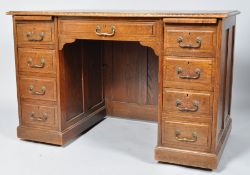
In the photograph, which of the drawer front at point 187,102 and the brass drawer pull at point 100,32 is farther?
the brass drawer pull at point 100,32

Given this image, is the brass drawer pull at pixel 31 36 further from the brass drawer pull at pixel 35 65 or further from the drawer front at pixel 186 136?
the drawer front at pixel 186 136

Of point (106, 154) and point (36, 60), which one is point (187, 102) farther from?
point (36, 60)

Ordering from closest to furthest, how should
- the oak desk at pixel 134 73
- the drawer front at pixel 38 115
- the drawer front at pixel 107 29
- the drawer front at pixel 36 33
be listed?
the oak desk at pixel 134 73 < the drawer front at pixel 107 29 < the drawer front at pixel 36 33 < the drawer front at pixel 38 115

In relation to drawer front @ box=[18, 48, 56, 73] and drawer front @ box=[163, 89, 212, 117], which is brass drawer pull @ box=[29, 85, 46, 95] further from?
drawer front @ box=[163, 89, 212, 117]


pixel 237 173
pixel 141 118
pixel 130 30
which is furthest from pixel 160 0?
pixel 237 173

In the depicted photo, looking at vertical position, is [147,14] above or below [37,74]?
above

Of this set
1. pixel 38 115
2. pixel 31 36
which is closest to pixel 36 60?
pixel 31 36

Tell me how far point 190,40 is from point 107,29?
52 centimetres

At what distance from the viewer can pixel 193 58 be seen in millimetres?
2441

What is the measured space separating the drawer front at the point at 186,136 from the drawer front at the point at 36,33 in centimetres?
94

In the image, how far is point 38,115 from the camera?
116 inches

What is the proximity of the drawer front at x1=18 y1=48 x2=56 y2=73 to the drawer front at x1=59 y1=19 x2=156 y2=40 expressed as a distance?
187 mm

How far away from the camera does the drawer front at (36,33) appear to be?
2.78m

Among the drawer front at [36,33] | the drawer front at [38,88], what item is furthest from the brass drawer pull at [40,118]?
the drawer front at [36,33]
